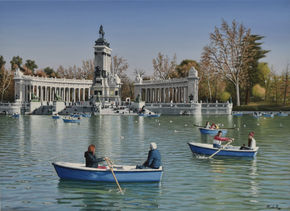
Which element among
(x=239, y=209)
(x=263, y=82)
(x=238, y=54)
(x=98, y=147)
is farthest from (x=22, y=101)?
(x=239, y=209)

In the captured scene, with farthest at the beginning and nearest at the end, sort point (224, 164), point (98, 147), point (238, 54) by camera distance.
Result: point (238, 54)
point (98, 147)
point (224, 164)

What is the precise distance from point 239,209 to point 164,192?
390 cm

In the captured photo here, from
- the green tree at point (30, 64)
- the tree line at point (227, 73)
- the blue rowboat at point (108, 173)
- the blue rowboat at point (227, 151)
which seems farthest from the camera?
the green tree at point (30, 64)

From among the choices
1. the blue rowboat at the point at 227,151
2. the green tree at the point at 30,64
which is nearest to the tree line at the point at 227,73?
the green tree at the point at 30,64

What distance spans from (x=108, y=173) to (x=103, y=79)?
99264 millimetres

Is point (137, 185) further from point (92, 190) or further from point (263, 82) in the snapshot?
point (263, 82)

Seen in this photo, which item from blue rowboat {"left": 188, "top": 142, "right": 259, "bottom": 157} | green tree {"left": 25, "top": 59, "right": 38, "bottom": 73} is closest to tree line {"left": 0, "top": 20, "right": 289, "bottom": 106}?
green tree {"left": 25, "top": 59, "right": 38, "bottom": 73}

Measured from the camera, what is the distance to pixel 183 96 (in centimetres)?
12331

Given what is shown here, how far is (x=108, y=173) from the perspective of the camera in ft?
62.1

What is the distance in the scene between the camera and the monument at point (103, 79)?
381ft

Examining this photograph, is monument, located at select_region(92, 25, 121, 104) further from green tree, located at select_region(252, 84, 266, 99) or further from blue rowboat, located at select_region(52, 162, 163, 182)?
blue rowboat, located at select_region(52, 162, 163, 182)

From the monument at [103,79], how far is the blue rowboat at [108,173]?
9606 centimetres
